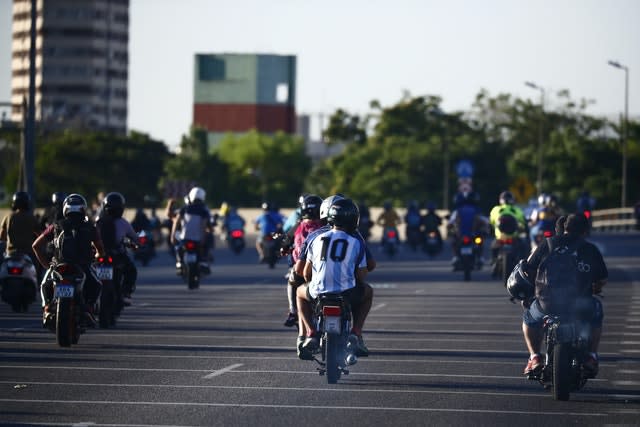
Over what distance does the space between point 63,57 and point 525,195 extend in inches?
4815

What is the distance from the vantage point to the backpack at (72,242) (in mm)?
17688

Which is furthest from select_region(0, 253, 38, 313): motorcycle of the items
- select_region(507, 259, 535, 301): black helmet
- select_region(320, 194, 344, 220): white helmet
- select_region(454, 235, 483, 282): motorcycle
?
select_region(454, 235, 483, 282): motorcycle

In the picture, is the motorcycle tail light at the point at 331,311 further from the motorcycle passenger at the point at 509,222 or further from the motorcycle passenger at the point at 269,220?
the motorcycle passenger at the point at 269,220

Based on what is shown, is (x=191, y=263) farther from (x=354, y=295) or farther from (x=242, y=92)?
(x=242, y=92)

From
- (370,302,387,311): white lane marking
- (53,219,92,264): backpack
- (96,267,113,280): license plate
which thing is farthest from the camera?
(370,302,387,311): white lane marking

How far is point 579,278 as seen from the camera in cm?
1367

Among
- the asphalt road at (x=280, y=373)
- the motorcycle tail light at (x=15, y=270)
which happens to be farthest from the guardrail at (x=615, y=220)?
the motorcycle tail light at (x=15, y=270)

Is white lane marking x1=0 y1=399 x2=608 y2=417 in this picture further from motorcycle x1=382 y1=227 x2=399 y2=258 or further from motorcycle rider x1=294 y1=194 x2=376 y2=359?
motorcycle x1=382 y1=227 x2=399 y2=258

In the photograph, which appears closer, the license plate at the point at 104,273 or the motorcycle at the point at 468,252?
the license plate at the point at 104,273

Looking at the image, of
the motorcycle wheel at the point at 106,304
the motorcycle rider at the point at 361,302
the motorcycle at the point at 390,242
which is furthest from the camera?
the motorcycle at the point at 390,242

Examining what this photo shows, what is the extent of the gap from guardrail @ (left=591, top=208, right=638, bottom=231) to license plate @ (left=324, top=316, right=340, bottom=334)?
67.5m

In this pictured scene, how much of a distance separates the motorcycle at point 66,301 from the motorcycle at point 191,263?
1168 cm

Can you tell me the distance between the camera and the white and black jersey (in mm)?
14570

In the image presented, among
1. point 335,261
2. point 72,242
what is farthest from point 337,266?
point 72,242
